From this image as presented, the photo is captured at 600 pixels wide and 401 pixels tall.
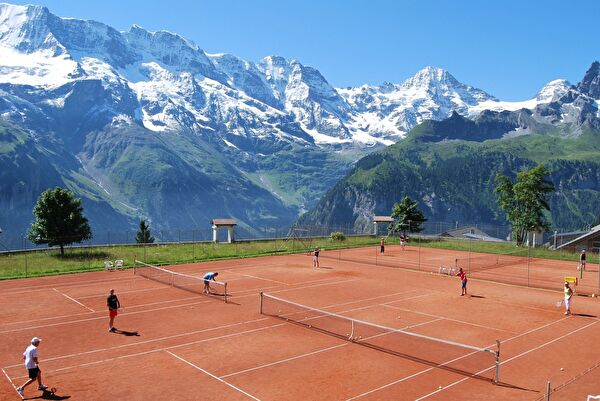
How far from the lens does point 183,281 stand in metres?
43.7

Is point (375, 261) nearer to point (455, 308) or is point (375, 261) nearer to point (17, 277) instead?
point (455, 308)

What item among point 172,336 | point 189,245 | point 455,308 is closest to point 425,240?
point 189,245

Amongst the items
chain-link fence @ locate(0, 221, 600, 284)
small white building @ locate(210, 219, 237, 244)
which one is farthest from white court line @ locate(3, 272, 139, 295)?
small white building @ locate(210, 219, 237, 244)

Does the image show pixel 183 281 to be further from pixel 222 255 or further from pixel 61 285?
pixel 222 255

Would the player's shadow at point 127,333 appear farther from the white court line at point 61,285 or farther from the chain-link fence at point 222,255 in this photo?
the chain-link fence at point 222,255

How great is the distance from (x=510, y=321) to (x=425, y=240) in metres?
56.2

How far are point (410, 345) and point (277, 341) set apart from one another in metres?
6.45

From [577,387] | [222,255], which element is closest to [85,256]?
[222,255]

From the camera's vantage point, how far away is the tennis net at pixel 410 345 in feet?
70.5

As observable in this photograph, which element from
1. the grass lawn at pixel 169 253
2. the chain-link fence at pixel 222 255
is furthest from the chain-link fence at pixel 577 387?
the grass lawn at pixel 169 253

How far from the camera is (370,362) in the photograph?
22.3 meters

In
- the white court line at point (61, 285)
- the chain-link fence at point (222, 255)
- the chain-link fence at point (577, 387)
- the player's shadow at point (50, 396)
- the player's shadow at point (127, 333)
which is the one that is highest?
the chain-link fence at point (222, 255)

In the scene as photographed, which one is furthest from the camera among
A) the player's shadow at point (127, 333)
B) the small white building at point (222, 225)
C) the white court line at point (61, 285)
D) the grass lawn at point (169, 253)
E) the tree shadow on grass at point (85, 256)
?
the small white building at point (222, 225)

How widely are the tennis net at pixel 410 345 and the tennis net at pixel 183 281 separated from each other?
22.5ft
